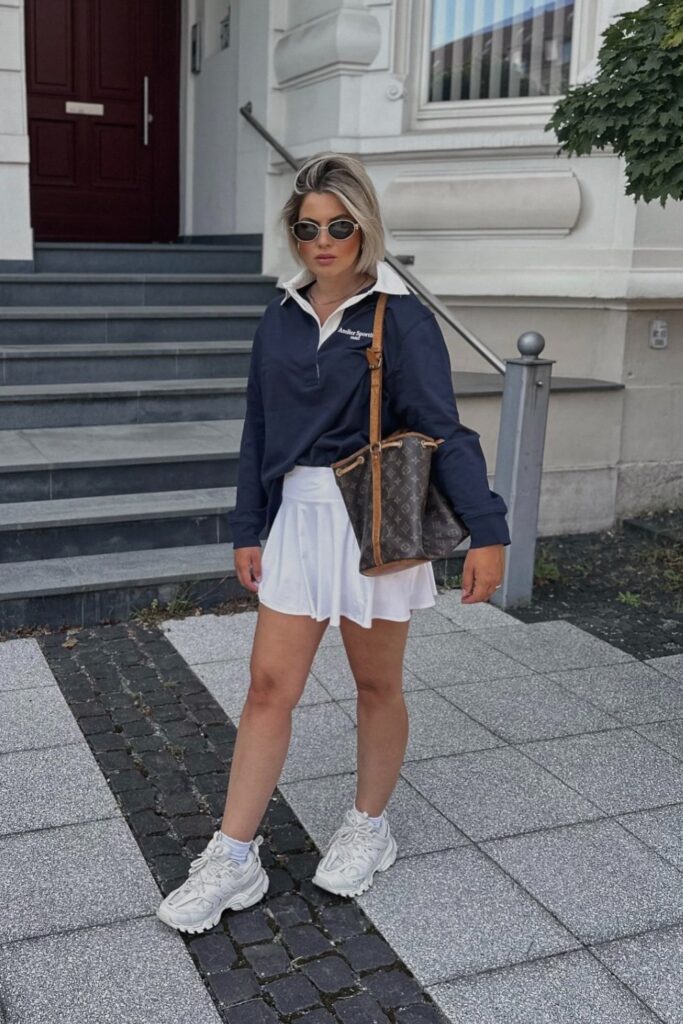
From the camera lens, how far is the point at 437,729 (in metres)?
3.99

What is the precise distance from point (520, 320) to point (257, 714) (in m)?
4.68

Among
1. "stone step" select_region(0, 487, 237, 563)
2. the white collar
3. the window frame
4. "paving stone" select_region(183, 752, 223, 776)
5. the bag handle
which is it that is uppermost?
the window frame

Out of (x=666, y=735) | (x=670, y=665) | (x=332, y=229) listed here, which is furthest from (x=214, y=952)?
(x=670, y=665)

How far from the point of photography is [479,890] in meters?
3.00

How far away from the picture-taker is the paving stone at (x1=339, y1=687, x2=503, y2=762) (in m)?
3.83

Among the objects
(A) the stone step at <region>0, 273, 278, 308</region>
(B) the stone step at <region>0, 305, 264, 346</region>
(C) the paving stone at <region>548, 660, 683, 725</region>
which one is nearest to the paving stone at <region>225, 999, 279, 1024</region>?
(C) the paving stone at <region>548, 660, 683, 725</region>

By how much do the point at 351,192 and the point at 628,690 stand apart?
2.58 m

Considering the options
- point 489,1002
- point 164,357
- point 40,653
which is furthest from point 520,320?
point 489,1002

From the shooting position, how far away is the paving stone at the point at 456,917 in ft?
8.91

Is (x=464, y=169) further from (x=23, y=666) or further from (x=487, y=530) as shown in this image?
(x=487, y=530)

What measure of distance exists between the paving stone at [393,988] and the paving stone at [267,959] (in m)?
0.20

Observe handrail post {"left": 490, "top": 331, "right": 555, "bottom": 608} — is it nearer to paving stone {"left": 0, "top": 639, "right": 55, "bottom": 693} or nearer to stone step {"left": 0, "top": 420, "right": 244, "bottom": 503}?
stone step {"left": 0, "top": 420, "right": 244, "bottom": 503}

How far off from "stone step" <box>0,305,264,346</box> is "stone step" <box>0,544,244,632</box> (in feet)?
6.80

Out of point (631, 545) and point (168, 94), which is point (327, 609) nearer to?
point (631, 545)
